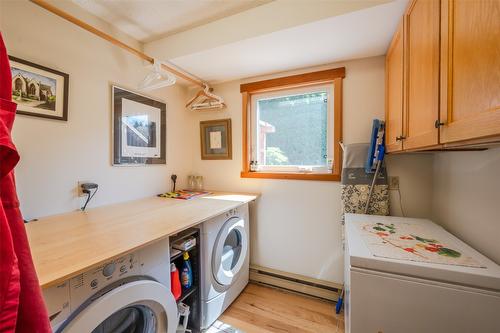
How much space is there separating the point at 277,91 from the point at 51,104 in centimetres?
172

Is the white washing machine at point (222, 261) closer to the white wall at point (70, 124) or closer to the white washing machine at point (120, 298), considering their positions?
the white washing machine at point (120, 298)

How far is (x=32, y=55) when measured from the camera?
118 cm

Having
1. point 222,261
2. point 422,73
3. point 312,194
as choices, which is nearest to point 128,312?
point 222,261

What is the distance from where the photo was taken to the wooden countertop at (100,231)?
0.71 meters

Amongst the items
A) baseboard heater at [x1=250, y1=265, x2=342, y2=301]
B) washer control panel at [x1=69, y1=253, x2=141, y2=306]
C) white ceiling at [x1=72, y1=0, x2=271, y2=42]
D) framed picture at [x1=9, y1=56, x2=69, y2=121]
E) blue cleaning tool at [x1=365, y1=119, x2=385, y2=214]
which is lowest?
baseboard heater at [x1=250, y1=265, x2=342, y2=301]

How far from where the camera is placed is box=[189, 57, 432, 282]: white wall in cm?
162

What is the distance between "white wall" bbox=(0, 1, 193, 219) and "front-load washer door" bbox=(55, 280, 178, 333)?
2.60 feet

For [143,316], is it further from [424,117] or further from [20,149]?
[424,117]

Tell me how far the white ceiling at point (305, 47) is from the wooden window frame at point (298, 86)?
100 mm

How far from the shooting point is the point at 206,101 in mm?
2125

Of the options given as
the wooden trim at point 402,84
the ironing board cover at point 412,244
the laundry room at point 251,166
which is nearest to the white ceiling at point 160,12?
the laundry room at point 251,166

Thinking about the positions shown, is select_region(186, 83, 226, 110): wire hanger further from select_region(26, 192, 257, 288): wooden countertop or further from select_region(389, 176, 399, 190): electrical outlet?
select_region(389, 176, 399, 190): electrical outlet

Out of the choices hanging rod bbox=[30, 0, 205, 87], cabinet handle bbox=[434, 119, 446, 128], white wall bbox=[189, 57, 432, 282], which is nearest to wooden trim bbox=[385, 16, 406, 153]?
white wall bbox=[189, 57, 432, 282]

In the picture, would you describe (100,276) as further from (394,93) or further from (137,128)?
(394,93)
